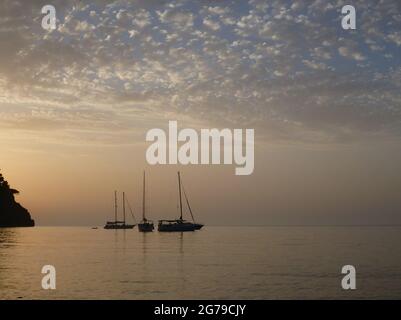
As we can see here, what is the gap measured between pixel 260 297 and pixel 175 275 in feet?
50.8

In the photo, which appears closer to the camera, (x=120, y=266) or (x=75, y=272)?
(x=75, y=272)

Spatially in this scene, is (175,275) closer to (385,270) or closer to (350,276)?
(350,276)

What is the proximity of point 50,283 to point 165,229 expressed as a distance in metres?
134

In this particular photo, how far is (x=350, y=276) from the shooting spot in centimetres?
5144

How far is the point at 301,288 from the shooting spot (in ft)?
144
